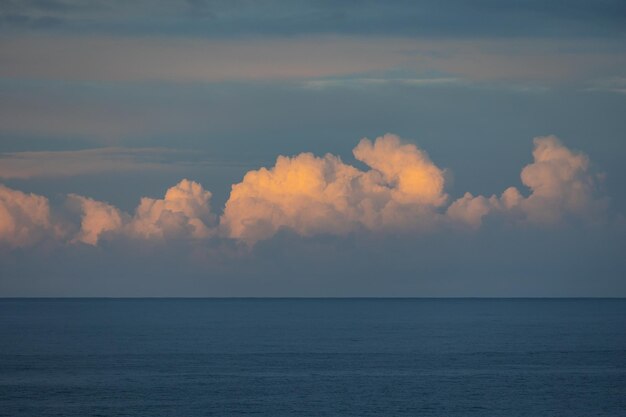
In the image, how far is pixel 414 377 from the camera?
130125 mm

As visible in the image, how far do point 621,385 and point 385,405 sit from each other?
111ft

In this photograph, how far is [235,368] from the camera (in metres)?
140

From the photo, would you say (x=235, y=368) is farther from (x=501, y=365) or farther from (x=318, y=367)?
(x=501, y=365)

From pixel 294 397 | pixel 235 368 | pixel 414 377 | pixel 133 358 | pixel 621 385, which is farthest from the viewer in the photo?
pixel 133 358

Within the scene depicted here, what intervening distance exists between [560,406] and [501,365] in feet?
128

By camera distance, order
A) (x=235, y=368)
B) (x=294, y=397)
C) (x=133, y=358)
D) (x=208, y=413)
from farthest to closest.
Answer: (x=133, y=358) → (x=235, y=368) → (x=294, y=397) → (x=208, y=413)

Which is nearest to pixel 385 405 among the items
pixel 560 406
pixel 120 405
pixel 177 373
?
pixel 560 406

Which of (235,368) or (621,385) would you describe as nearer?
(621,385)

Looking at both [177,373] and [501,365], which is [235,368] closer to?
[177,373]

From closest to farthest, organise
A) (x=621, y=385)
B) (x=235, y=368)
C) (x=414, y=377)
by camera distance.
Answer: (x=621, y=385) < (x=414, y=377) < (x=235, y=368)

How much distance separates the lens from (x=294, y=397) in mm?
111875

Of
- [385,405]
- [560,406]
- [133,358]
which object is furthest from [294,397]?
[133,358]

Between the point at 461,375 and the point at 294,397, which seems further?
the point at 461,375

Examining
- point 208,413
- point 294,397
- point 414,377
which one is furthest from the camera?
point 414,377
